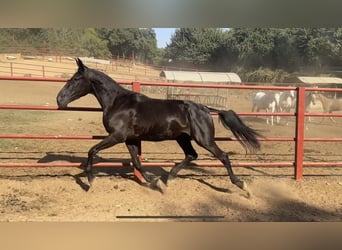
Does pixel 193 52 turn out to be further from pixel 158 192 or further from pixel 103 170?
pixel 158 192

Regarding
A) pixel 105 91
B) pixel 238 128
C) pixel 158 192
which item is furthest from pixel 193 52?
pixel 158 192

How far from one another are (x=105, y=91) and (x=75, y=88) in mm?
339

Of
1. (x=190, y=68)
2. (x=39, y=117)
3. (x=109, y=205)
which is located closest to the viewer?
(x=109, y=205)

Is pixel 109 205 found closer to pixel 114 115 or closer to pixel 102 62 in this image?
pixel 114 115

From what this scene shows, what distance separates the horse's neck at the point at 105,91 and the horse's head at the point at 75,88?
0.07 meters

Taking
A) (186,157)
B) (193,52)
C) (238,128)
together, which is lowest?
(186,157)

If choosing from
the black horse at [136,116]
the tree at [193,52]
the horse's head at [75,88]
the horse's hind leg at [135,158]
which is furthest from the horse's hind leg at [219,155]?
the tree at [193,52]

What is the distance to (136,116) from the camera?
414 cm

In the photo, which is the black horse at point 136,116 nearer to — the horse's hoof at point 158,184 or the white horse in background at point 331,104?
the horse's hoof at point 158,184

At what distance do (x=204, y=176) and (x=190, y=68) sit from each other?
2204 centimetres

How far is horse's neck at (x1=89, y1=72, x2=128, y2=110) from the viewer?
13.9 ft

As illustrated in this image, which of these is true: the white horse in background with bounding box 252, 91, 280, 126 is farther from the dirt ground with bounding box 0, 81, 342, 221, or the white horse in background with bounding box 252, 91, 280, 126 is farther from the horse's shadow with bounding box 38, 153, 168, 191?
the horse's shadow with bounding box 38, 153, 168, 191

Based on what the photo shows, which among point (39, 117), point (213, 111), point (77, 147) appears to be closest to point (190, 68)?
point (39, 117)

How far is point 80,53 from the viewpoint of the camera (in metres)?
23.4
